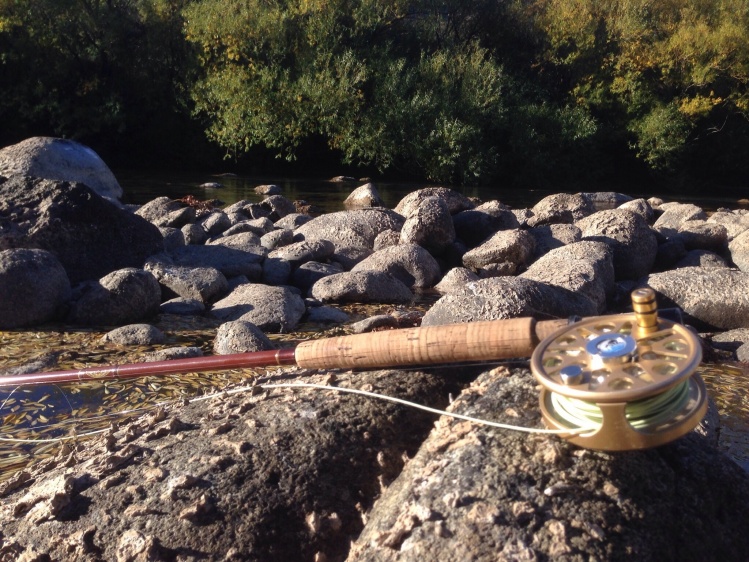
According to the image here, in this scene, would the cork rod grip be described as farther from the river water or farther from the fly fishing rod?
the river water

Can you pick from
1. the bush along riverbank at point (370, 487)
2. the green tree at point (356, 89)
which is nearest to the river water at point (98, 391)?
the bush along riverbank at point (370, 487)

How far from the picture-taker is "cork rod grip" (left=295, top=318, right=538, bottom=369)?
266 cm

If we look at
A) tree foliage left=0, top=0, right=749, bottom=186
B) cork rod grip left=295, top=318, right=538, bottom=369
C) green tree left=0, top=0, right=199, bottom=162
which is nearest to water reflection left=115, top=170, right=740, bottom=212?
tree foliage left=0, top=0, right=749, bottom=186

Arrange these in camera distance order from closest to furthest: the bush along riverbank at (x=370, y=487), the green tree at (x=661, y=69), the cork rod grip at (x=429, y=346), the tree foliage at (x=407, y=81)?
1. the bush along riverbank at (x=370, y=487)
2. the cork rod grip at (x=429, y=346)
3. the tree foliage at (x=407, y=81)
4. the green tree at (x=661, y=69)

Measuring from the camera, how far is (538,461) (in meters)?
2.29

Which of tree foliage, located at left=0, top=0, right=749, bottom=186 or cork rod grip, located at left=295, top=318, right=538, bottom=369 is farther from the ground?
cork rod grip, located at left=295, top=318, right=538, bottom=369

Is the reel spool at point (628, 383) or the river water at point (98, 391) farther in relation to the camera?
the river water at point (98, 391)

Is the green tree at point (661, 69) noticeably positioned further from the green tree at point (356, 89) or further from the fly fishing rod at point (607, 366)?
the fly fishing rod at point (607, 366)

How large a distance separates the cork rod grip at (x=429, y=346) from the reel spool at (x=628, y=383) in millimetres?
324

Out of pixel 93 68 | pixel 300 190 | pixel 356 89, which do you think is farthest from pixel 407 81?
A: pixel 93 68

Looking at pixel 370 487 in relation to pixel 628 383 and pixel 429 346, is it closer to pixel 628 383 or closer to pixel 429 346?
pixel 429 346

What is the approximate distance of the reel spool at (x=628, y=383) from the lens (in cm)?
202

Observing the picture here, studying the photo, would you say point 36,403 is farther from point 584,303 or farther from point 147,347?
point 584,303

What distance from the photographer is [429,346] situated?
9.05 ft
